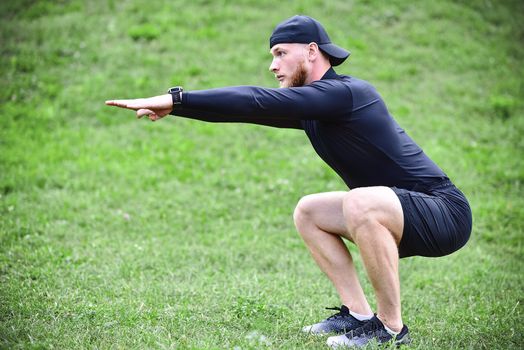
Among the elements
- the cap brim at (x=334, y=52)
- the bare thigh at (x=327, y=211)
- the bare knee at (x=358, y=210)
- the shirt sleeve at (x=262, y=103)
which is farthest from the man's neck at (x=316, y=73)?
the bare knee at (x=358, y=210)

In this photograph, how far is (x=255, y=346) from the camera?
371 centimetres

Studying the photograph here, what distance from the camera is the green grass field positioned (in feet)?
14.8

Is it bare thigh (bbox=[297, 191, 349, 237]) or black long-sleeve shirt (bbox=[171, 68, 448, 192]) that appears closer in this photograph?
black long-sleeve shirt (bbox=[171, 68, 448, 192])

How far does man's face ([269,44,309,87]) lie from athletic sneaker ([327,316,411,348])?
169 cm

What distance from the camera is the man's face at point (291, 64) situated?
4.30m

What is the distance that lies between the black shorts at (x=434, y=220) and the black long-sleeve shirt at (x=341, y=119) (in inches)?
5.6

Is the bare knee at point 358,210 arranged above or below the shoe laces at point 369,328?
above

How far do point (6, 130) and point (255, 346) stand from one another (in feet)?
22.4

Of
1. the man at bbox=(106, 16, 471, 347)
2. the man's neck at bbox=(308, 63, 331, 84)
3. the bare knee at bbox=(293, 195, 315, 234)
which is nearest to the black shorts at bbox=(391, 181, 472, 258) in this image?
the man at bbox=(106, 16, 471, 347)

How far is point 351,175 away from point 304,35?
101cm

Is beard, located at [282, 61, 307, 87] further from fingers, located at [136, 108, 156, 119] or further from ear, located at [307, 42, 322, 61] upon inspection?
fingers, located at [136, 108, 156, 119]

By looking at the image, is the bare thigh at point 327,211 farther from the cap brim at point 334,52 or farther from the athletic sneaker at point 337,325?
the cap brim at point 334,52

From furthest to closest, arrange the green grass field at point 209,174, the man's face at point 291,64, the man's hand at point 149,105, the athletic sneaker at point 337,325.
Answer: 1. the green grass field at point 209,174
2. the man's face at point 291,64
3. the athletic sneaker at point 337,325
4. the man's hand at point 149,105

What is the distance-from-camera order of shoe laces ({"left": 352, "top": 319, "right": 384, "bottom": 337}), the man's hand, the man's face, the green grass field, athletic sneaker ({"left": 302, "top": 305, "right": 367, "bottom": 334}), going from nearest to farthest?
the man's hand < shoe laces ({"left": 352, "top": 319, "right": 384, "bottom": 337}) < athletic sneaker ({"left": 302, "top": 305, "right": 367, "bottom": 334}) < the man's face < the green grass field
